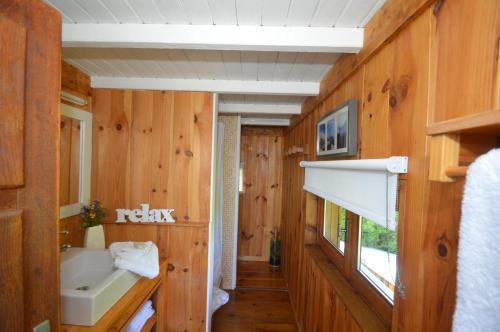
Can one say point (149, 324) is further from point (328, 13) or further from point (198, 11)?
point (328, 13)

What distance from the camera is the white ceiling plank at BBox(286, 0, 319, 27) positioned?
2.88ft

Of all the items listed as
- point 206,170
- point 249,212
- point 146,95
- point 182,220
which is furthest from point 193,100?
point 249,212

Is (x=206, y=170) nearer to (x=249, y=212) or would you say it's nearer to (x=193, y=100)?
(x=193, y=100)

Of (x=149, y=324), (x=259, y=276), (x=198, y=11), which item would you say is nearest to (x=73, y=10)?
(x=198, y=11)

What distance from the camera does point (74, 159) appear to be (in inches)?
65.4

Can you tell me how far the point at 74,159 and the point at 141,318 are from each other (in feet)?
3.78

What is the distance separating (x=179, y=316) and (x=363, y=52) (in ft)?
7.01

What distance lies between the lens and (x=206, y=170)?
1.85m

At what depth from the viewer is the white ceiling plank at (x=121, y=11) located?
0.91m

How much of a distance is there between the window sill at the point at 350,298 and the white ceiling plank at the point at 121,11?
160 centimetres

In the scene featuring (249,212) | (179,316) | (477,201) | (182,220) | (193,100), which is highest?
(193,100)

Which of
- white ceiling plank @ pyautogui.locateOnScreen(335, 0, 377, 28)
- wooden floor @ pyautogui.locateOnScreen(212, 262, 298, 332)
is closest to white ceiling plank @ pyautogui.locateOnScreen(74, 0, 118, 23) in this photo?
white ceiling plank @ pyautogui.locateOnScreen(335, 0, 377, 28)

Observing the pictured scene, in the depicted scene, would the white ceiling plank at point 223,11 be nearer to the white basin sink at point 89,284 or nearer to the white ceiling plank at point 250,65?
the white ceiling plank at point 250,65

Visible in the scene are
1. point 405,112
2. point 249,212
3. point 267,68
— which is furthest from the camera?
point 249,212
